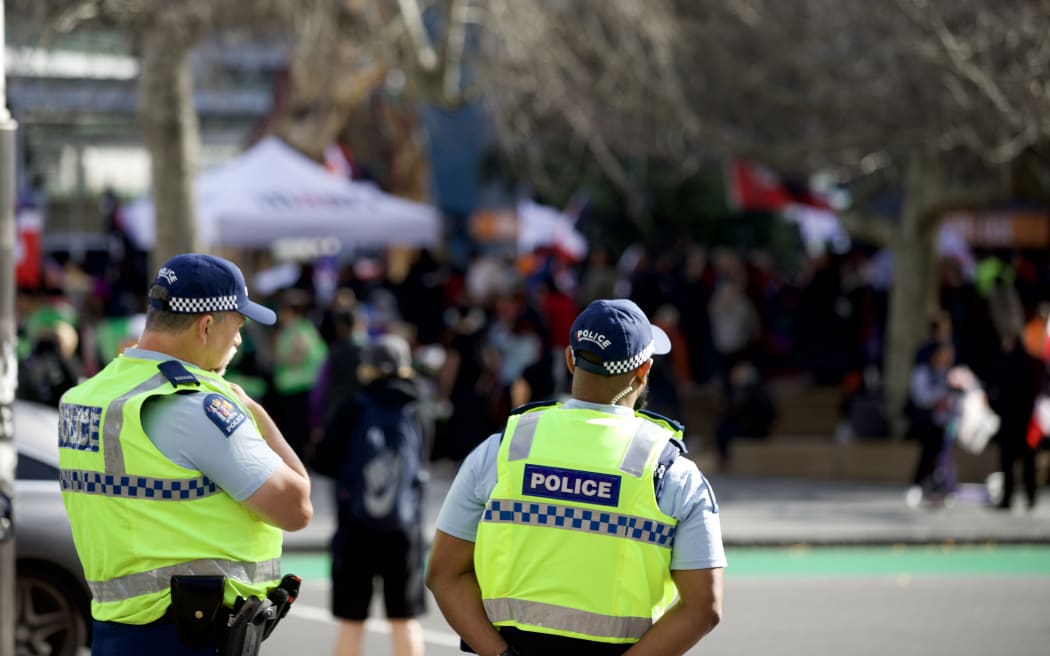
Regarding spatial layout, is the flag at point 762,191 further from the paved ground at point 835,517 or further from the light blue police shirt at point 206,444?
the light blue police shirt at point 206,444

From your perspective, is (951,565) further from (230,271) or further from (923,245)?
(230,271)

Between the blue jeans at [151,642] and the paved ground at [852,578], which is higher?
the blue jeans at [151,642]

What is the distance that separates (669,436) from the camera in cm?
413

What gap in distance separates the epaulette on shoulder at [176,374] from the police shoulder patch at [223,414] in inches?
2.3

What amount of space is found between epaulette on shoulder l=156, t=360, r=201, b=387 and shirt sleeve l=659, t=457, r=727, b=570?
1.18 meters

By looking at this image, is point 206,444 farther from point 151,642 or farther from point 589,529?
point 589,529

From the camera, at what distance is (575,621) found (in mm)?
3998

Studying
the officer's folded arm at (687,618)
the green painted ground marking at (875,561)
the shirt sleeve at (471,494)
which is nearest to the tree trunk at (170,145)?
the green painted ground marking at (875,561)

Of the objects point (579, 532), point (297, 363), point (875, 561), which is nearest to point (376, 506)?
point (579, 532)

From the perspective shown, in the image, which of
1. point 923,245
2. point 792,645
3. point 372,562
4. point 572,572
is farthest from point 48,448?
point 923,245

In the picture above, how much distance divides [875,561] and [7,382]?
822cm

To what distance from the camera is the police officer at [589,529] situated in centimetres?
400

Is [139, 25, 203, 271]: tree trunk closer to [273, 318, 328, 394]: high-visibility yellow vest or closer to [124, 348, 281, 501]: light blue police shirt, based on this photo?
[273, 318, 328, 394]: high-visibility yellow vest

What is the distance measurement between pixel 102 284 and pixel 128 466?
19.9m
